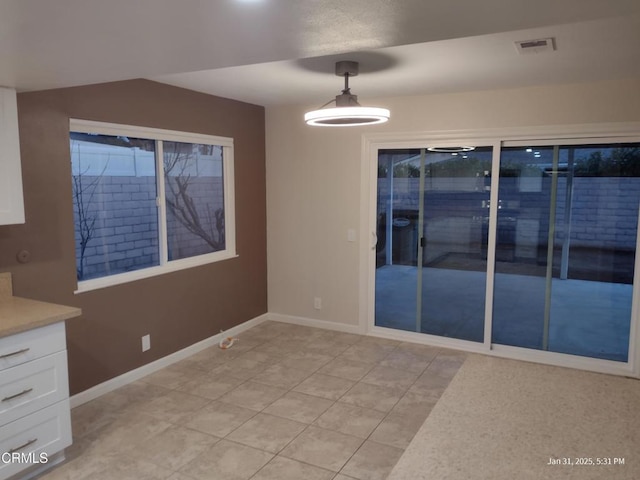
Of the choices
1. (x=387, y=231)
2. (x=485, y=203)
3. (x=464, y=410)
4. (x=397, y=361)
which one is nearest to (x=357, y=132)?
(x=387, y=231)

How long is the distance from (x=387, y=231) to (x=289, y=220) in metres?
1.08

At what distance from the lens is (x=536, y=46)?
2635 millimetres

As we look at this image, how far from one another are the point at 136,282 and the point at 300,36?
8.47 feet

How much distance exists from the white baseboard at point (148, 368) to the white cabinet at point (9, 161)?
4.52ft

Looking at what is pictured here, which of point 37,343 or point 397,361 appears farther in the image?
point 397,361

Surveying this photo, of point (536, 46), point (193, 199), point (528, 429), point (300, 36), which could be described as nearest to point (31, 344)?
point (300, 36)

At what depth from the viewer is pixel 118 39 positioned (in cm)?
177

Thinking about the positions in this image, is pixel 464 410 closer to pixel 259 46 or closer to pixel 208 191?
pixel 259 46

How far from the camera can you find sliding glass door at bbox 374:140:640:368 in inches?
150

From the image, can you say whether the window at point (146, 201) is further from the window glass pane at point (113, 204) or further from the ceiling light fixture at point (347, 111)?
the ceiling light fixture at point (347, 111)

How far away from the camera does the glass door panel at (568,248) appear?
3752 mm

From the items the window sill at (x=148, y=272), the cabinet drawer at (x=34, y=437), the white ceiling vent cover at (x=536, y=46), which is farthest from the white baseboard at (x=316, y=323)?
the white ceiling vent cover at (x=536, y=46)

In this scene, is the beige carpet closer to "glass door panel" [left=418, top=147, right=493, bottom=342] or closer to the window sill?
"glass door panel" [left=418, top=147, right=493, bottom=342]

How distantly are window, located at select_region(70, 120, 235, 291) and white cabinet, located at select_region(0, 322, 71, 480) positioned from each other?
0.88 m
